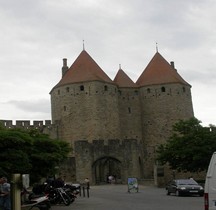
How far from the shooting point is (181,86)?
2640 inches

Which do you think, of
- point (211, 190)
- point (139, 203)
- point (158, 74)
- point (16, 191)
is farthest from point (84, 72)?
point (211, 190)

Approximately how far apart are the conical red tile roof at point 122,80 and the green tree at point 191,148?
27.8m

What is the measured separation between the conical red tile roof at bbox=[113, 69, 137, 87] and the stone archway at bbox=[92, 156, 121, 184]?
14.5 metres

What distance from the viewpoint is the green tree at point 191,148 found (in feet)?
122

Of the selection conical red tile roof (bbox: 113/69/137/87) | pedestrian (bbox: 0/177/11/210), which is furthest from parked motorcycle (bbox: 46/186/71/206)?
conical red tile roof (bbox: 113/69/137/87)

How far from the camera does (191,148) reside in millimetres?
37719

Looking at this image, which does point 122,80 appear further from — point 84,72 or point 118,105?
point 84,72

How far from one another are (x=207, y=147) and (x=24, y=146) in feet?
70.8

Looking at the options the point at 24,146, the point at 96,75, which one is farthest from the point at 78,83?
the point at 24,146

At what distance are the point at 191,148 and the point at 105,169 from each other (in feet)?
68.7

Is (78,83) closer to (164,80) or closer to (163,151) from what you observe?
(164,80)

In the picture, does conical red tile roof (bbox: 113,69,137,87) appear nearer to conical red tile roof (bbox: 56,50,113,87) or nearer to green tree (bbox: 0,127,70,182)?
conical red tile roof (bbox: 56,50,113,87)

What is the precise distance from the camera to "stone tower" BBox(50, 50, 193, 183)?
6194 cm

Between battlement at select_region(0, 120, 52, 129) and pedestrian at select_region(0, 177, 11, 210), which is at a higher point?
battlement at select_region(0, 120, 52, 129)
